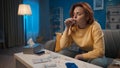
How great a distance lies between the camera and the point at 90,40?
1691mm

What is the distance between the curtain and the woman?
12.2ft

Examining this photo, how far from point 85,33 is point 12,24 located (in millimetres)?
3970

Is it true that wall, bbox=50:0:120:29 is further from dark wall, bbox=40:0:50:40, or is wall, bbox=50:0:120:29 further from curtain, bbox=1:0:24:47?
curtain, bbox=1:0:24:47

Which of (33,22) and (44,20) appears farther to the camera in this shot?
(44,20)

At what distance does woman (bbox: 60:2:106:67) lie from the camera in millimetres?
1596

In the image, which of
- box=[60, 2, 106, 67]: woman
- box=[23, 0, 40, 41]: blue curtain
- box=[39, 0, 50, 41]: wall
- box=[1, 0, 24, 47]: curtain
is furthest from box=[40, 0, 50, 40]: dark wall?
box=[60, 2, 106, 67]: woman

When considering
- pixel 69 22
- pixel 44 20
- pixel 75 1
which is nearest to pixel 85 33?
pixel 69 22

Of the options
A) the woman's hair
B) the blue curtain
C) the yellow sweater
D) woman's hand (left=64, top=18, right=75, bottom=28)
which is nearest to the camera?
the yellow sweater

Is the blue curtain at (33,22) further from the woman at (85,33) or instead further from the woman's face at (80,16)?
the woman's face at (80,16)

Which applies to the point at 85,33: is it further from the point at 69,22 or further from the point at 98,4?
the point at 98,4

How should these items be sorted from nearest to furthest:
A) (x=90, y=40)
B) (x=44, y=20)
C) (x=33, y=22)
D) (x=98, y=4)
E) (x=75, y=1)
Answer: (x=90, y=40) < (x=98, y=4) < (x=75, y=1) < (x=33, y=22) < (x=44, y=20)

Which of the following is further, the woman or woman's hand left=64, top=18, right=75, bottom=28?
woman's hand left=64, top=18, right=75, bottom=28

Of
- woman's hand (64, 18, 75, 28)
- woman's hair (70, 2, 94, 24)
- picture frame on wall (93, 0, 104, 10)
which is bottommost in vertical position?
woman's hand (64, 18, 75, 28)

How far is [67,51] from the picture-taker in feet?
6.17
